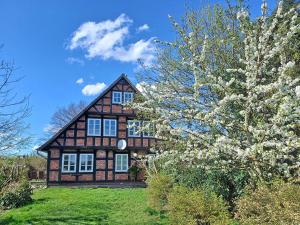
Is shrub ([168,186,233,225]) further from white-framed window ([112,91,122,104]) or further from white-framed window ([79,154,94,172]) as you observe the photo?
white-framed window ([112,91,122,104])

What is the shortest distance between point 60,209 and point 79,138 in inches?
453

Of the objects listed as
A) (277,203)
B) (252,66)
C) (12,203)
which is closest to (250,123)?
(252,66)

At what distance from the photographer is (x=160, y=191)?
1095cm

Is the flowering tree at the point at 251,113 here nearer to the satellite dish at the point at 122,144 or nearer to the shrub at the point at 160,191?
the shrub at the point at 160,191

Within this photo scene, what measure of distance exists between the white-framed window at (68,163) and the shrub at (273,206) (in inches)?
731

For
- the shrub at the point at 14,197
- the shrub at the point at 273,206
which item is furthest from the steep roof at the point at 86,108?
the shrub at the point at 273,206

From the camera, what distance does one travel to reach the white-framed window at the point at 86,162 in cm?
2295

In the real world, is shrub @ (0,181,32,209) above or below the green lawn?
above

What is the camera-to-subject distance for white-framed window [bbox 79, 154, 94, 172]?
904 inches

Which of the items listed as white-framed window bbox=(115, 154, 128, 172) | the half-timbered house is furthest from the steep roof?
white-framed window bbox=(115, 154, 128, 172)

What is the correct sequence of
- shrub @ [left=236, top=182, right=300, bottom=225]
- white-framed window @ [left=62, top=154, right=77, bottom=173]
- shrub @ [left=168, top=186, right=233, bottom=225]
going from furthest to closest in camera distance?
white-framed window @ [left=62, top=154, right=77, bottom=173] → shrub @ [left=168, top=186, right=233, bottom=225] → shrub @ [left=236, top=182, right=300, bottom=225]

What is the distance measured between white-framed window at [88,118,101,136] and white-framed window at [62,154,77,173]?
194 centimetres

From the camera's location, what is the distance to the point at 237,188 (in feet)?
29.6

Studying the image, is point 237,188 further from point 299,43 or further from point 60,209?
point 60,209
